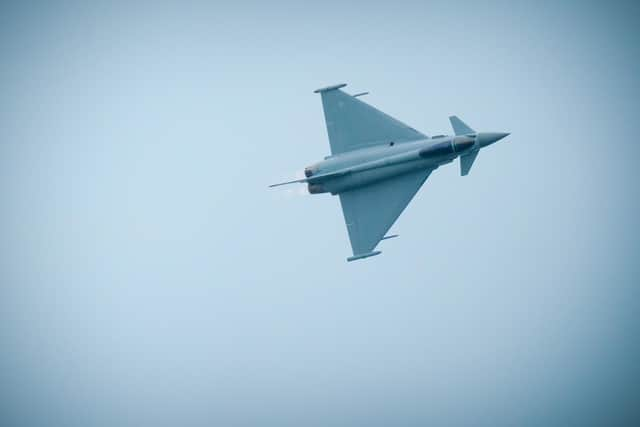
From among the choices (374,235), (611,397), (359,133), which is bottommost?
(611,397)

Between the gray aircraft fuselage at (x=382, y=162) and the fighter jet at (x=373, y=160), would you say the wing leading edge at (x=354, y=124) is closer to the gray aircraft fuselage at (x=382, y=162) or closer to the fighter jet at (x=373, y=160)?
the fighter jet at (x=373, y=160)

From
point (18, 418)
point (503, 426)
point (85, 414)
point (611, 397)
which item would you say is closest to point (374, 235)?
point (503, 426)

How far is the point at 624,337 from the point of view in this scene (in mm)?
97875

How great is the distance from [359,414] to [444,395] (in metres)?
14.3

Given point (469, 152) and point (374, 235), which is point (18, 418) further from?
point (469, 152)

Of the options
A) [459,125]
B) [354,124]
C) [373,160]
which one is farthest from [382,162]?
[459,125]

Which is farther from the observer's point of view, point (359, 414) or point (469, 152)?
point (359, 414)

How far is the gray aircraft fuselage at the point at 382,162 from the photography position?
1126 inches

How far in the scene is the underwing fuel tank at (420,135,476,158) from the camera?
2838cm

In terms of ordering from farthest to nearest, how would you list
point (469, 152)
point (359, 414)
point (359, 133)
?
point (359, 414) → point (359, 133) → point (469, 152)

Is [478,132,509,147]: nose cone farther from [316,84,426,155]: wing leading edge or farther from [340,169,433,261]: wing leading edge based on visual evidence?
[340,169,433,261]: wing leading edge

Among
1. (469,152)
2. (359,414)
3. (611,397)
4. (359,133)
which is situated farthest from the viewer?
(611,397)

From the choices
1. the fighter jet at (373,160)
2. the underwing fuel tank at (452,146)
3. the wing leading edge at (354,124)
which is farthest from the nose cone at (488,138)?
the wing leading edge at (354,124)

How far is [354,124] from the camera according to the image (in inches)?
1224
